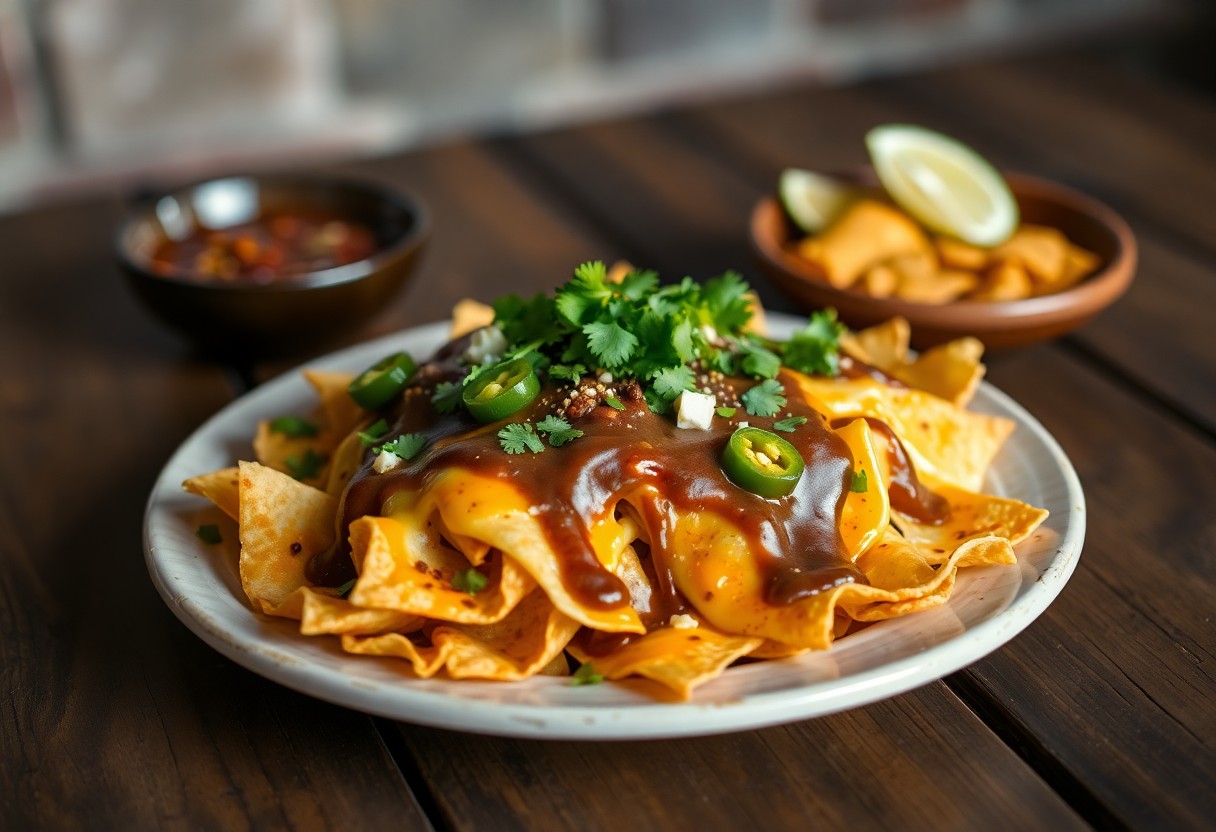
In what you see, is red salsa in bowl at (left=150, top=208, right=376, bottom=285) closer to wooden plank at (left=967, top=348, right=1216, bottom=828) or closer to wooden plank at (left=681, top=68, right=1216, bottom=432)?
wooden plank at (left=681, top=68, right=1216, bottom=432)

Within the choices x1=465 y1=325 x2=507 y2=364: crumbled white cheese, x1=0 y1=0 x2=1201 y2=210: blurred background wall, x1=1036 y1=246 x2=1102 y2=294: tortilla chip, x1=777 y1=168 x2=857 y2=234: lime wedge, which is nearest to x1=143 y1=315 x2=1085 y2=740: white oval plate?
x1=465 y1=325 x2=507 y2=364: crumbled white cheese

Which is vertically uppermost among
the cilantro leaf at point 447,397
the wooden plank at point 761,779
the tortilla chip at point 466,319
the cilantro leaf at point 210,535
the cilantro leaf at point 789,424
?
the cilantro leaf at point 789,424

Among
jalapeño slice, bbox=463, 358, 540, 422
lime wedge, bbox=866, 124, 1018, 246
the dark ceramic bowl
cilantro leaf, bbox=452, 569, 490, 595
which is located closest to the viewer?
cilantro leaf, bbox=452, 569, 490, 595

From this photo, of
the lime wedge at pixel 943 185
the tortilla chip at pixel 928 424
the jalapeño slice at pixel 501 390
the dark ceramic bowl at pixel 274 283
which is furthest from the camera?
the lime wedge at pixel 943 185

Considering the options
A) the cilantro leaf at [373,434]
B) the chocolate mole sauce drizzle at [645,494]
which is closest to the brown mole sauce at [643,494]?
the chocolate mole sauce drizzle at [645,494]

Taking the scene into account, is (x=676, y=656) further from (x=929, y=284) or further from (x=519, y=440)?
(x=929, y=284)

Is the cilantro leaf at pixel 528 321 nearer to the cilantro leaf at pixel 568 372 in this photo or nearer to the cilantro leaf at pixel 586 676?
the cilantro leaf at pixel 568 372

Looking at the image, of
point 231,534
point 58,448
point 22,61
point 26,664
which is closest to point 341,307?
point 58,448
